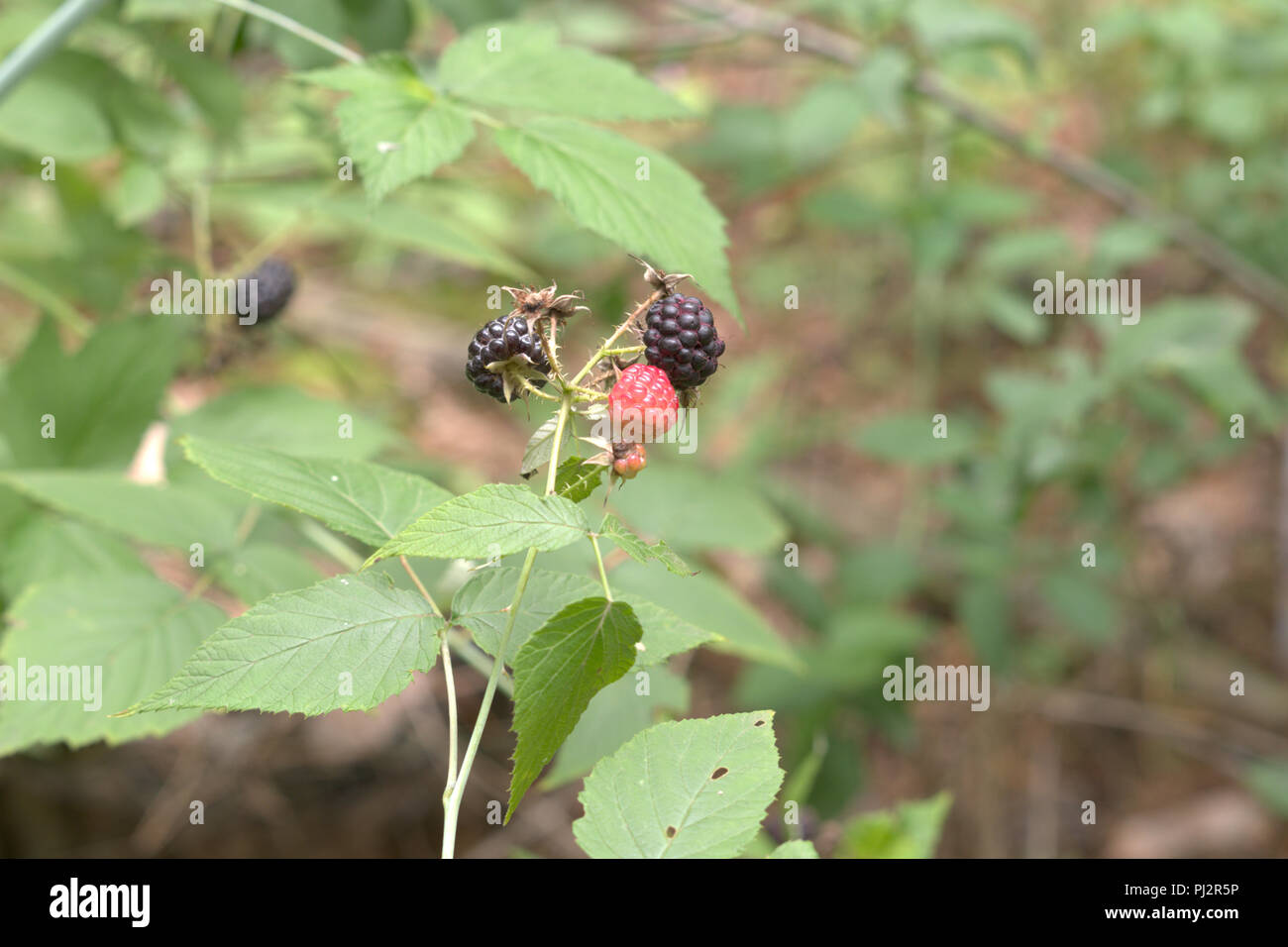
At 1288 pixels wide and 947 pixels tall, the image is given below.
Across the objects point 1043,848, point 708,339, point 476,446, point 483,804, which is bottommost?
point 1043,848

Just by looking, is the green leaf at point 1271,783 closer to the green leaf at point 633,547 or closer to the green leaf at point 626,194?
the green leaf at point 626,194

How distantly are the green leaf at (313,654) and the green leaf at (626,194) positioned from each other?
0.45 metres

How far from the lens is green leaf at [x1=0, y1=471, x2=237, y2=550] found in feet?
4.10

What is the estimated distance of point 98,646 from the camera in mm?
1156

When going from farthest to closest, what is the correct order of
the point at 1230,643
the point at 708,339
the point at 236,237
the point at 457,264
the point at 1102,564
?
1. the point at 457,264
2. the point at 236,237
3. the point at 1230,643
4. the point at 1102,564
5. the point at 708,339

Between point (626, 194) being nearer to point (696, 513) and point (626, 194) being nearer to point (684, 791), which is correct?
point (684, 791)

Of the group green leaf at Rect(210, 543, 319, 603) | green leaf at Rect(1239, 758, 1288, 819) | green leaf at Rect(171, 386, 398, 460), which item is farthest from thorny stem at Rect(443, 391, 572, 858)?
green leaf at Rect(1239, 758, 1288, 819)

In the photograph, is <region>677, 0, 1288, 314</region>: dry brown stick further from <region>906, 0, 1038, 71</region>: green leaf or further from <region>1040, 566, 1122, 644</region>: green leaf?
<region>1040, 566, 1122, 644</region>: green leaf

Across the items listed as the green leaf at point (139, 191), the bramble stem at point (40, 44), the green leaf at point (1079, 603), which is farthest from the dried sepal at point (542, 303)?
the green leaf at point (1079, 603)

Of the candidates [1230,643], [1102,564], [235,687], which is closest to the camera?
[235,687]
